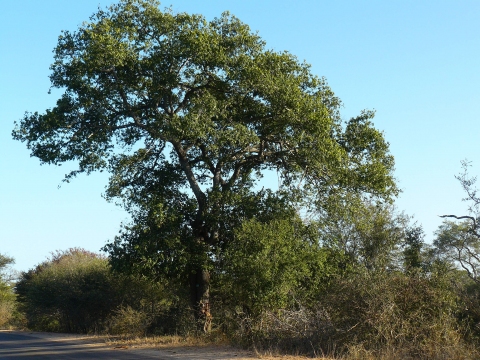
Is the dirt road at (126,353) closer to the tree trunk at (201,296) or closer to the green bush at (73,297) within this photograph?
the tree trunk at (201,296)

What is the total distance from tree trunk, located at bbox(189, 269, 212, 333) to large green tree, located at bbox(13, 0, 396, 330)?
56mm

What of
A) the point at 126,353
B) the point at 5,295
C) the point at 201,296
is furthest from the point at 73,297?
the point at 5,295

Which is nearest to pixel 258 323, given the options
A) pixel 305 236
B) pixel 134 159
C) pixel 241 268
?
pixel 241 268

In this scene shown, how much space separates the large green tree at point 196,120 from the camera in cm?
2094

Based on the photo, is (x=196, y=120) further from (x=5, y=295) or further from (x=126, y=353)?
(x=5, y=295)

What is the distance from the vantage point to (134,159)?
75.0 feet

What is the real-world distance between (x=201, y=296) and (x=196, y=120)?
739 centimetres

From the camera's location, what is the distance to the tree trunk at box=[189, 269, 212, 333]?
75.0ft

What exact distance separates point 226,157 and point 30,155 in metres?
7.45

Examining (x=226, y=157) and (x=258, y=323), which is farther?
(x=226, y=157)

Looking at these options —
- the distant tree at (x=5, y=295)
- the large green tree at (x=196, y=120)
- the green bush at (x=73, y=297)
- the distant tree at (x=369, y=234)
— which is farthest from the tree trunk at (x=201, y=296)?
the distant tree at (x=5, y=295)

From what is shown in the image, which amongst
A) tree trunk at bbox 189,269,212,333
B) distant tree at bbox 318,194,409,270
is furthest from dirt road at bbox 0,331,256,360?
distant tree at bbox 318,194,409,270

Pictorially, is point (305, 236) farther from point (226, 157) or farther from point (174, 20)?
point (174, 20)

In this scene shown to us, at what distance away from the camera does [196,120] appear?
2033 cm
